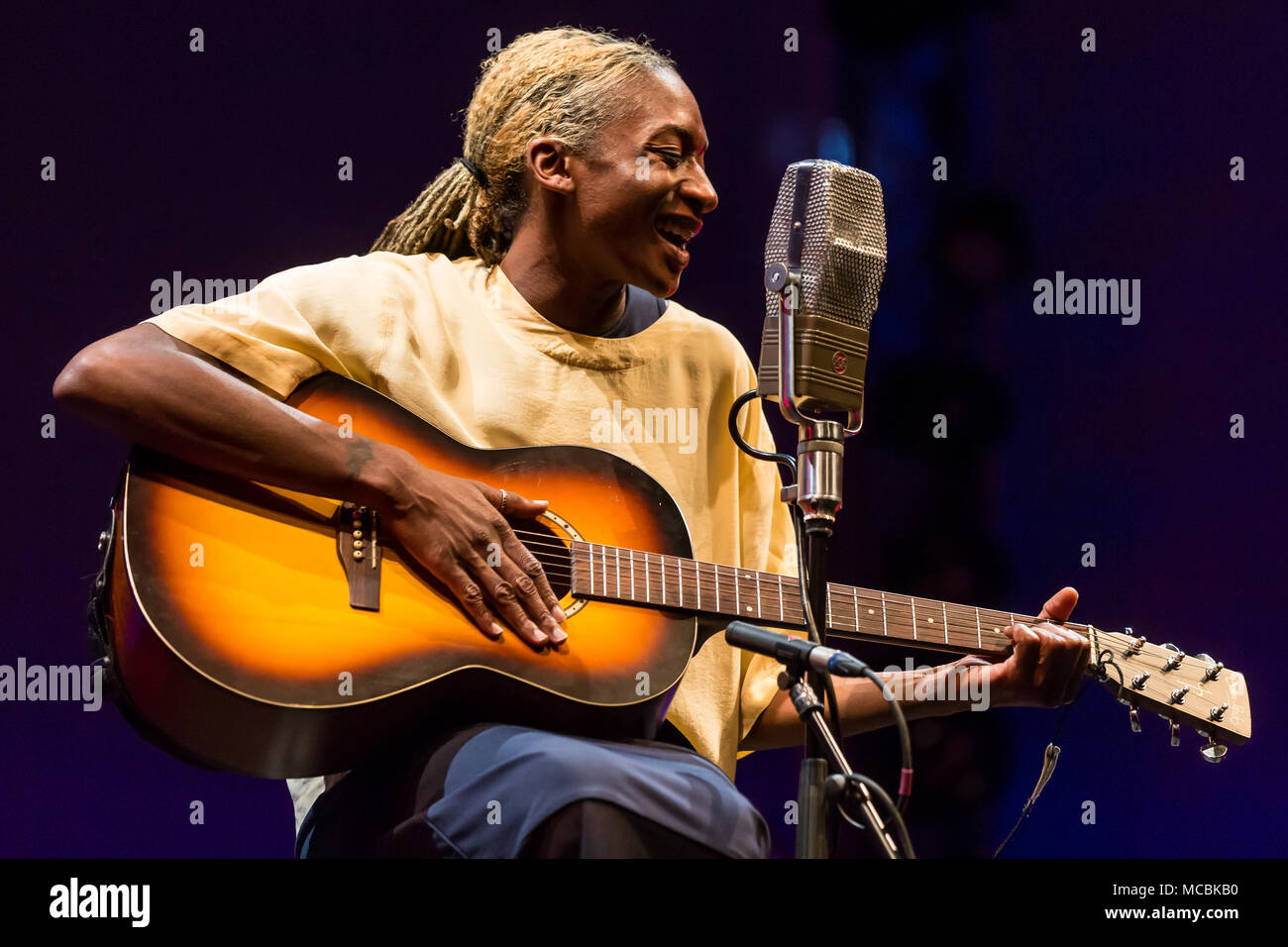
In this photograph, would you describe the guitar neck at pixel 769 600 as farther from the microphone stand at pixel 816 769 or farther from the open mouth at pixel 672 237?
the open mouth at pixel 672 237

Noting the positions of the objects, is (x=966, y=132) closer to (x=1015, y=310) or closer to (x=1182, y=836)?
(x=1015, y=310)

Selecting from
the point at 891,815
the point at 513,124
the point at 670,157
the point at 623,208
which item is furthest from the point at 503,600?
the point at 513,124

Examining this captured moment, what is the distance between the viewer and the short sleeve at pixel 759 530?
2.64 meters

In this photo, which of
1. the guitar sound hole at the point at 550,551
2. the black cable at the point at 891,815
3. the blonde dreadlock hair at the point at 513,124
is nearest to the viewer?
the black cable at the point at 891,815

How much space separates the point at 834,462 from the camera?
1.86 meters

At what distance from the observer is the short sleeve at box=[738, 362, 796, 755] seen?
2643mm

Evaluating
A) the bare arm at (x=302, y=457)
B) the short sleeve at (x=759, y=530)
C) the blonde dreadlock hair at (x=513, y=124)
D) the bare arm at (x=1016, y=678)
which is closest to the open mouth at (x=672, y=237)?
the blonde dreadlock hair at (x=513, y=124)

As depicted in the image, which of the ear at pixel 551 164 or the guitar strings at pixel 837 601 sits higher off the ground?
the ear at pixel 551 164

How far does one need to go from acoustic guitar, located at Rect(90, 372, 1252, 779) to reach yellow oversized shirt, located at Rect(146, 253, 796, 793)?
115mm

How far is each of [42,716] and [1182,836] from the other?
2719mm

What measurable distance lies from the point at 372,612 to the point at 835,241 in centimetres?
91

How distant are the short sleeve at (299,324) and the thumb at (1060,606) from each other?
136 cm

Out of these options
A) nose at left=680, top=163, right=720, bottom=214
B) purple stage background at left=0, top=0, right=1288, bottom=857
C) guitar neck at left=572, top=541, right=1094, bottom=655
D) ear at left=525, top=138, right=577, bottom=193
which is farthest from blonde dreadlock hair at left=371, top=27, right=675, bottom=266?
guitar neck at left=572, top=541, right=1094, bottom=655

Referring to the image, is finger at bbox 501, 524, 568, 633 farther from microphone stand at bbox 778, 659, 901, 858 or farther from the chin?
the chin
